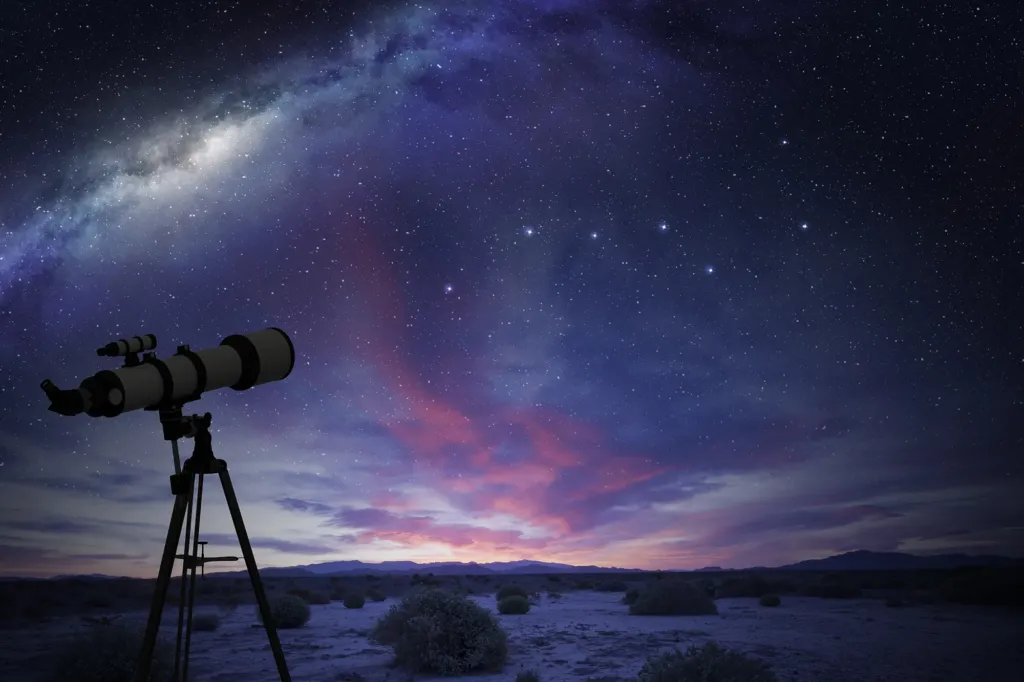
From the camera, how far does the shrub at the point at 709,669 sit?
7.97m

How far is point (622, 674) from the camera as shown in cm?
1024

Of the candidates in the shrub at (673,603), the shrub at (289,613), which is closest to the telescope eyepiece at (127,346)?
the shrub at (289,613)

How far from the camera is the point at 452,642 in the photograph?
1089 cm

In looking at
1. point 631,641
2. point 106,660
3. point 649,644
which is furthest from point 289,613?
point 649,644

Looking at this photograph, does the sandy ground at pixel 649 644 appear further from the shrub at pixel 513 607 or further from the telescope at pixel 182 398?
the telescope at pixel 182 398

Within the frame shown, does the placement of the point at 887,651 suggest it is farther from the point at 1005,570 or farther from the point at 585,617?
the point at 1005,570

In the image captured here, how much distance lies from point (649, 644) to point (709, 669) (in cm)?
571

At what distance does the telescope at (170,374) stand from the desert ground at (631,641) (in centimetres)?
708

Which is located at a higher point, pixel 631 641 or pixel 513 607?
pixel 513 607

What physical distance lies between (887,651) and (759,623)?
4.90m

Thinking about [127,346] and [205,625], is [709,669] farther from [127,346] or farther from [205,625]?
[205,625]

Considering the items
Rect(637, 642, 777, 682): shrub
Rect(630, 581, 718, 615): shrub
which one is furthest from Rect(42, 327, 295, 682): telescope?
Rect(630, 581, 718, 615): shrub

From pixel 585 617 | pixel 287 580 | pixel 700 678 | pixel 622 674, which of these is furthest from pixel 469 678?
pixel 287 580

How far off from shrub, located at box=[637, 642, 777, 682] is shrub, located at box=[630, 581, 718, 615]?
11809mm
